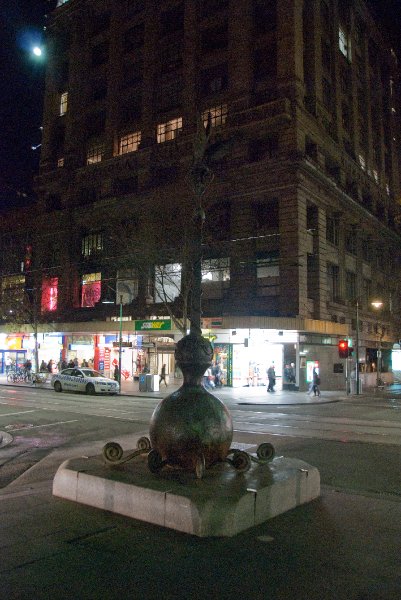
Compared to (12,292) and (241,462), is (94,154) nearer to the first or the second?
(12,292)

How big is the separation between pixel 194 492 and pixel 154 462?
3.50 feet

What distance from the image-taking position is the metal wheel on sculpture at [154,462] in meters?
6.37

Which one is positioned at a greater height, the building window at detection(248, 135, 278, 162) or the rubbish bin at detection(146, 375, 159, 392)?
the building window at detection(248, 135, 278, 162)

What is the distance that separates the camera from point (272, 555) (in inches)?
186

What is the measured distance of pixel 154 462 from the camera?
21.0ft

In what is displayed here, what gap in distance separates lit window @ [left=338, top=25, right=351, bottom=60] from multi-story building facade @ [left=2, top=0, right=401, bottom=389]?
141 mm

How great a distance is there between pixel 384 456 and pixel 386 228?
4190cm

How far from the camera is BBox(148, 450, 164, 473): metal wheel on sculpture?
6367 mm

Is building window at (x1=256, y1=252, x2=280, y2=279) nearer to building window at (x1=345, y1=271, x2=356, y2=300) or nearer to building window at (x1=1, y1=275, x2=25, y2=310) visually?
building window at (x1=345, y1=271, x2=356, y2=300)

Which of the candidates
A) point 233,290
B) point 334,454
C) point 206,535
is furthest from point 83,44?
point 206,535

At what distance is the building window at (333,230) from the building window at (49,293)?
24.3 m

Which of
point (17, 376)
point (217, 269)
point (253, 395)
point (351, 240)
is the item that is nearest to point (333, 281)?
point (351, 240)

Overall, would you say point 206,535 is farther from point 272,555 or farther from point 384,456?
point 384,456

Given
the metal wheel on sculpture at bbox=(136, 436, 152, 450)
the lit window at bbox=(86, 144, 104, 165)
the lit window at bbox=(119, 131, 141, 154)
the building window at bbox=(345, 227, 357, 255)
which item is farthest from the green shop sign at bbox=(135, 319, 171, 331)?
the metal wheel on sculpture at bbox=(136, 436, 152, 450)
